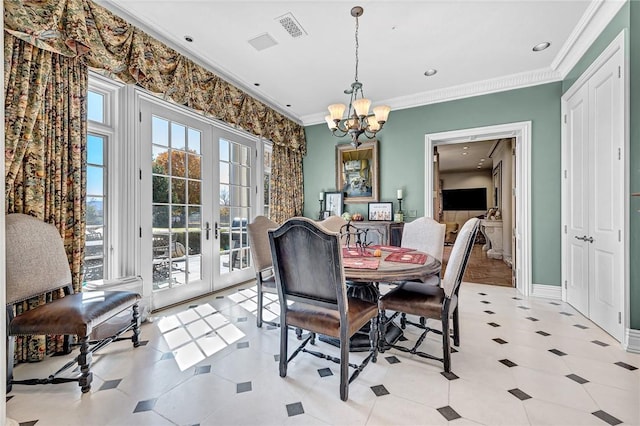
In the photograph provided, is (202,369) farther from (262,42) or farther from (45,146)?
(262,42)

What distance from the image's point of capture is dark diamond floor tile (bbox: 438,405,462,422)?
1.59 m

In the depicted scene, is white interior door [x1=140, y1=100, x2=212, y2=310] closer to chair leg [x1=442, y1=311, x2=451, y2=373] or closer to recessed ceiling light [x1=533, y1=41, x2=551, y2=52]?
chair leg [x1=442, y1=311, x2=451, y2=373]

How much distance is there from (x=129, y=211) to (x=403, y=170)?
386cm

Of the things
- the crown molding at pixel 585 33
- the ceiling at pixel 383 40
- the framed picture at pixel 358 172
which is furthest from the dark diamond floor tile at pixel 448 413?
the framed picture at pixel 358 172

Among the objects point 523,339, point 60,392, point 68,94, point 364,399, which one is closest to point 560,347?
point 523,339

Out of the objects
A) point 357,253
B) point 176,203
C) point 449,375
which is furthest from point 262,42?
→ point 449,375

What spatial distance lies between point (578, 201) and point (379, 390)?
124 inches

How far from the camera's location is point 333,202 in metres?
5.30

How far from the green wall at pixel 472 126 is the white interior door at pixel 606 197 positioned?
0.82 m

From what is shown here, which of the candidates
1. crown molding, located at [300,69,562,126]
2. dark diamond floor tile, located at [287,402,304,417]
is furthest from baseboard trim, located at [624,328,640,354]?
crown molding, located at [300,69,562,126]

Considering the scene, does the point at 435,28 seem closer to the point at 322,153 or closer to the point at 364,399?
the point at 322,153

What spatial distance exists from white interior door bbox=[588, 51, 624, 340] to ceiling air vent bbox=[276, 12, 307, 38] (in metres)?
2.83

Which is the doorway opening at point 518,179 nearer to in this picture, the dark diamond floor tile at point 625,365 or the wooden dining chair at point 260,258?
the dark diamond floor tile at point 625,365

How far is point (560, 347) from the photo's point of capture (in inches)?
94.1
